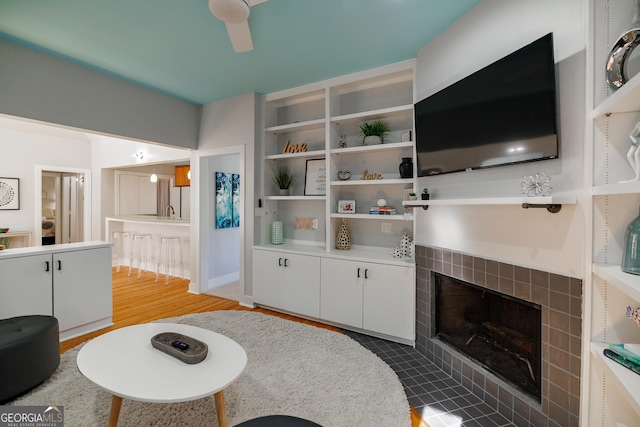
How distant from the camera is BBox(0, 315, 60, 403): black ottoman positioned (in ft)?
6.11

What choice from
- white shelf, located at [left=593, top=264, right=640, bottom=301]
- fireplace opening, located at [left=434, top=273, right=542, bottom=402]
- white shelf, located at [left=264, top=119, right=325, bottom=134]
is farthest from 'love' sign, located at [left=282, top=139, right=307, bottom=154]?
white shelf, located at [left=593, top=264, right=640, bottom=301]

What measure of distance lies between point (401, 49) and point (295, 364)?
2967 millimetres

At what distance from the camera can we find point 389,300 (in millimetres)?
2848

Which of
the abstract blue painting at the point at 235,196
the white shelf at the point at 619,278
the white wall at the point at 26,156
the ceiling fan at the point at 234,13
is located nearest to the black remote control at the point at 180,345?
the ceiling fan at the point at 234,13

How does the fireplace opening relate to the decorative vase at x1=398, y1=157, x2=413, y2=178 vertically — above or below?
below

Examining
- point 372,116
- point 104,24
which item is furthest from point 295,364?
point 104,24

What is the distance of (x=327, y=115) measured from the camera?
133 inches

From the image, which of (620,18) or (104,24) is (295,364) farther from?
(104,24)

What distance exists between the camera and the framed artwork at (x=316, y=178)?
12.2 feet

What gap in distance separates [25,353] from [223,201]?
3098mm

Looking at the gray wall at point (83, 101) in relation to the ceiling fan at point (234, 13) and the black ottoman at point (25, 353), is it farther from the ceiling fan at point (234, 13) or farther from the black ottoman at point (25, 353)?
the ceiling fan at point (234, 13)

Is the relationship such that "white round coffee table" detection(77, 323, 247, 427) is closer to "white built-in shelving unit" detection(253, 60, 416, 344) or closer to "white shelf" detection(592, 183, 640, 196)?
"white built-in shelving unit" detection(253, 60, 416, 344)

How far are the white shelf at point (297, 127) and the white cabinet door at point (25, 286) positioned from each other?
2.72m

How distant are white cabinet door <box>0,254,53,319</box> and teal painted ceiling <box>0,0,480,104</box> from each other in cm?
201
